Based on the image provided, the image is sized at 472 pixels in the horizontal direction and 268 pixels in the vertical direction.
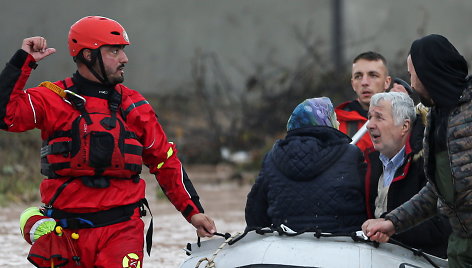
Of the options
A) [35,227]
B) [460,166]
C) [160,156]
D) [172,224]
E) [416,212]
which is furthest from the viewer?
[172,224]

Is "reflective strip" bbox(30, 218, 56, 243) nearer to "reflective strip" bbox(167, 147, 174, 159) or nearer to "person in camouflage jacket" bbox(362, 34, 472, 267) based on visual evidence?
"reflective strip" bbox(167, 147, 174, 159)

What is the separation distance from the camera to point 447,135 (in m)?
3.55

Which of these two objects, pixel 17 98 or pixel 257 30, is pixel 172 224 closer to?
pixel 17 98

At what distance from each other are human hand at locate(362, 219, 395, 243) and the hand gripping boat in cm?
3

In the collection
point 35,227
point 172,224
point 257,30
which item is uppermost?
point 35,227

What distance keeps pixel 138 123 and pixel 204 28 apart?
10504mm

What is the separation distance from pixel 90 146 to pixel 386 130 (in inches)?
55.5

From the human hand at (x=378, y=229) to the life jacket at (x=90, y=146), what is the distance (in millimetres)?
1192

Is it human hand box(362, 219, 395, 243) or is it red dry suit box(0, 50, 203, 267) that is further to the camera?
red dry suit box(0, 50, 203, 267)

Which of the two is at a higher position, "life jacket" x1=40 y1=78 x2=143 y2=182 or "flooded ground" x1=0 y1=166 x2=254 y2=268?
"life jacket" x1=40 y1=78 x2=143 y2=182

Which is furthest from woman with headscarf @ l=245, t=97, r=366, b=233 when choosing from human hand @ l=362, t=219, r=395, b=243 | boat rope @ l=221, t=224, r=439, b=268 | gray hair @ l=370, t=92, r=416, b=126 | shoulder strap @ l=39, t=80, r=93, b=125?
shoulder strap @ l=39, t=80, r=93, b=125

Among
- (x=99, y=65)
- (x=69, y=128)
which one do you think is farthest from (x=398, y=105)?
(x=69, y=128)

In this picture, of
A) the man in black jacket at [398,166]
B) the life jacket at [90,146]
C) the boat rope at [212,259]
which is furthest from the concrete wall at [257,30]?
the boat rope at [212,259]

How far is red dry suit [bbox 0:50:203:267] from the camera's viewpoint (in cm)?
418
